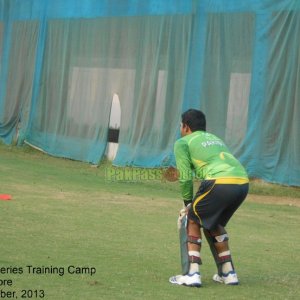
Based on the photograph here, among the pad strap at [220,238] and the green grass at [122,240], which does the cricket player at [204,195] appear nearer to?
the pad strap at [220,238]

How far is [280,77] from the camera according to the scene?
14367mm

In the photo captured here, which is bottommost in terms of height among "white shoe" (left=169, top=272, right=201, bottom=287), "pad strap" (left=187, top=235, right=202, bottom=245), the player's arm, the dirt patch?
the dirt patch

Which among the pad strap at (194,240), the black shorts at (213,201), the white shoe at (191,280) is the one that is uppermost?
the black shorts at (213,201)

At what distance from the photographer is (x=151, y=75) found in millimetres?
17094

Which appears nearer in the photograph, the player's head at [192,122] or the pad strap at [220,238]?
the pad strap at [220,238]

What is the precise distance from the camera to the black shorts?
21.6 feet

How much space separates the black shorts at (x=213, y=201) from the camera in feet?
21.6

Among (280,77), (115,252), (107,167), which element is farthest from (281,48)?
(115,252)

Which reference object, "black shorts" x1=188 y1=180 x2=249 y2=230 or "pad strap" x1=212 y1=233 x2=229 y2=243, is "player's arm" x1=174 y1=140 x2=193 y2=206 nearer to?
"black shorts" x1=188 y1=180 x2=249 y2=230

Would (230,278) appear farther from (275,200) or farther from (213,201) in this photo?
(275,200)

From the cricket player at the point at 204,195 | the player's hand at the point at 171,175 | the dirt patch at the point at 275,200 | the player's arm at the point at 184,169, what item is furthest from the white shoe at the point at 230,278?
the player's hand at the point at 171,175

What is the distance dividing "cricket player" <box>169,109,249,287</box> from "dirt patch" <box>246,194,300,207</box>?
682 cm

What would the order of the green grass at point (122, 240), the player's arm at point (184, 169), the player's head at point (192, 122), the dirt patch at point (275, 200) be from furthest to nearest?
the dirt patch at point (275, 200) → the player's head at point (192, 122) → the player's arm at point (184, 169) → the green grass at point (122, 240)

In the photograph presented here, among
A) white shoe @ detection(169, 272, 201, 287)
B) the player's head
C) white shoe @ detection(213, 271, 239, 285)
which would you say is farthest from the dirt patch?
white shoe @ detection(169, 272, 201, 287)
